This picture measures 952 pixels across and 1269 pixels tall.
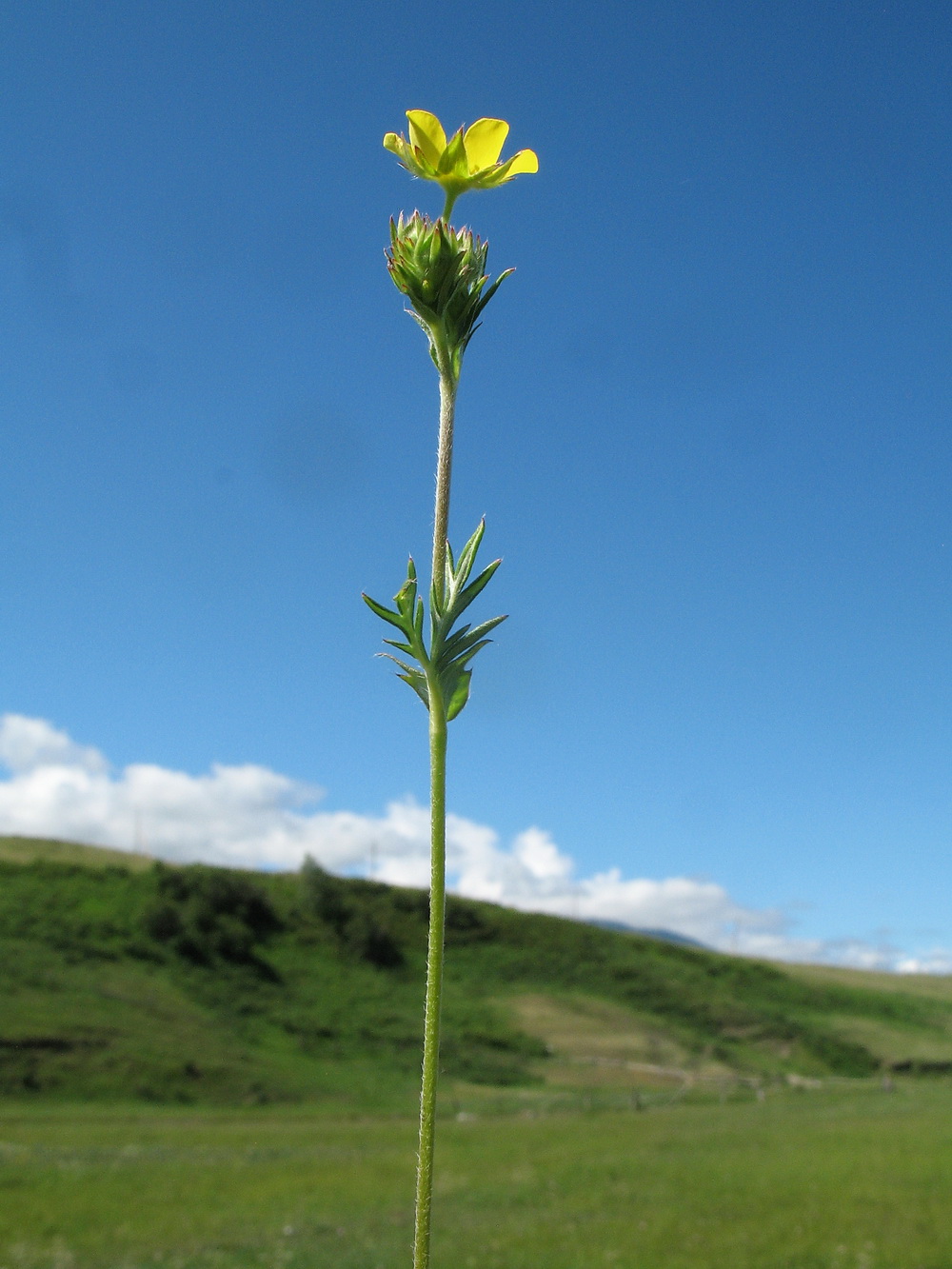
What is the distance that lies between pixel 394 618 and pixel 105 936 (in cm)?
5309

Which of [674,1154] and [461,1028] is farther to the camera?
[461,1028]

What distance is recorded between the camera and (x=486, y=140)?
1167 mm

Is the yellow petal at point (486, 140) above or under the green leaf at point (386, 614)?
above

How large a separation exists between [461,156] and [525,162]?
8cm

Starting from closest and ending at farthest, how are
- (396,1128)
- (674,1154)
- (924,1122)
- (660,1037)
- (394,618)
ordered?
(394,618)
(674,1154)
(924,1122)
(396,1128)
(660,1037)

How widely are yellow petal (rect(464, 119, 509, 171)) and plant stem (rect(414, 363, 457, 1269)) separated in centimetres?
36

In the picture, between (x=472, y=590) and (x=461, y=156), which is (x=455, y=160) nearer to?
(x=461, y=156)

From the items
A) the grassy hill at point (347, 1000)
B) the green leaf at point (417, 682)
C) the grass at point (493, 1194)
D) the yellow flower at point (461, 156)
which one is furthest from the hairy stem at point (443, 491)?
the grassy hill at point (347, 1000)

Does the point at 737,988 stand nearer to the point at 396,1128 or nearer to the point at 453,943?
the point at 453,943

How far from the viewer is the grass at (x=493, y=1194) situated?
13.6 meters

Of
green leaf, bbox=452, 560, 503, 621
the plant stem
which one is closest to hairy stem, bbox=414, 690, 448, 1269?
the plant stem

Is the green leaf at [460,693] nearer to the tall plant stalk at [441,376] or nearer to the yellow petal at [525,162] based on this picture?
the tall plant stalk at [441,376]

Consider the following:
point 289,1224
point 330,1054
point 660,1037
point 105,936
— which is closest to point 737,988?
point 660,1037

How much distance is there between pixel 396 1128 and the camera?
2836 centimetres
